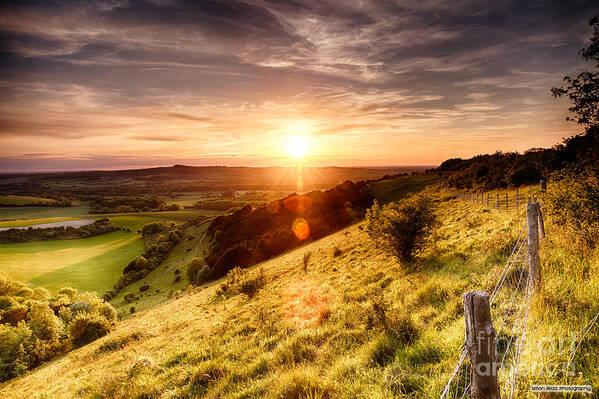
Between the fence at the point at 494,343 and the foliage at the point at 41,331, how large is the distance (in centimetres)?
3968

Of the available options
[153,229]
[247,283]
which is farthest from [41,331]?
[153,229]

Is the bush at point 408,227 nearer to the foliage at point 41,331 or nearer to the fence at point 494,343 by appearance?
the fence at point 494,343

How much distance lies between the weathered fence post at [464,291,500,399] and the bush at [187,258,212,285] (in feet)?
166

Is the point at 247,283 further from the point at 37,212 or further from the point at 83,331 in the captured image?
the point at 37,212

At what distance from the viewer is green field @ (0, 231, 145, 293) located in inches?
2530

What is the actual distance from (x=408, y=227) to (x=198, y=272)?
152 ft

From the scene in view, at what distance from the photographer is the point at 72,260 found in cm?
7819

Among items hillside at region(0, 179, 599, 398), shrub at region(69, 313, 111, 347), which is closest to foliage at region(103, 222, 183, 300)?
shrub at region(69, 313, 111, 347)

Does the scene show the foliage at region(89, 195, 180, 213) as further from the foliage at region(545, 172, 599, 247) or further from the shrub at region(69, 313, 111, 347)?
the foliage at region(545, 172, 599, 247)

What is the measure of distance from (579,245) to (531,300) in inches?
147

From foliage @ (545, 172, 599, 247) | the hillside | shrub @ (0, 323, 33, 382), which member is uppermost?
foliage @ (545, 172, 599, 247)

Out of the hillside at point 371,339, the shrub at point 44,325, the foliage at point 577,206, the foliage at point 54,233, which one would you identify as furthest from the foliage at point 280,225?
the foliage at point 54,233

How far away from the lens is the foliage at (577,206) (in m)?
A: 7.16

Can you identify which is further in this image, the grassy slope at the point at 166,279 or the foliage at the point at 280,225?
the foliage at the point at 280,225
